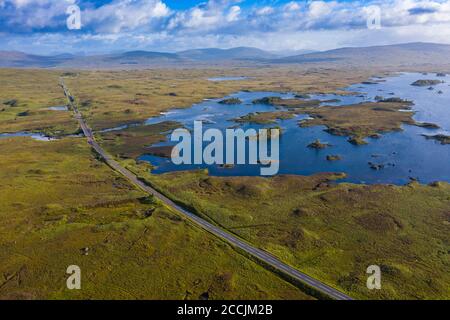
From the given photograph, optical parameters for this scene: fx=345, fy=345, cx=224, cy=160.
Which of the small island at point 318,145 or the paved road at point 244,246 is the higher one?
the small island at point 318,145

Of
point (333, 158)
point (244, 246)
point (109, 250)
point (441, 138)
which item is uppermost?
point (441, 138)

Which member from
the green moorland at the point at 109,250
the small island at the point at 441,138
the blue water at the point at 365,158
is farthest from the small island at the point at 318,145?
the green moorland at the point at 109,250

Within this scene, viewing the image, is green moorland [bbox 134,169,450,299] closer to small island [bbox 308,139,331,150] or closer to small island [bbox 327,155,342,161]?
small island [bbox 327,155,342,161]

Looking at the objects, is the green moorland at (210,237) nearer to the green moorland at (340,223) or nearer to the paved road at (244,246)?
the green moorland at (340,223)

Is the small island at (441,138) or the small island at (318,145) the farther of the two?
the small island at (441,138)

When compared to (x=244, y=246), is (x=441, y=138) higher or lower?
higher

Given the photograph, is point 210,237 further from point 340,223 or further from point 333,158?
point 333,158

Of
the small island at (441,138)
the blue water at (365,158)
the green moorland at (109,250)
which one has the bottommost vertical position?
the green moorland at (109,250)

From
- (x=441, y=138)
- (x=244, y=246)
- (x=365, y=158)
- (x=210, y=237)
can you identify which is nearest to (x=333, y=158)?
(x=365, y=158)
